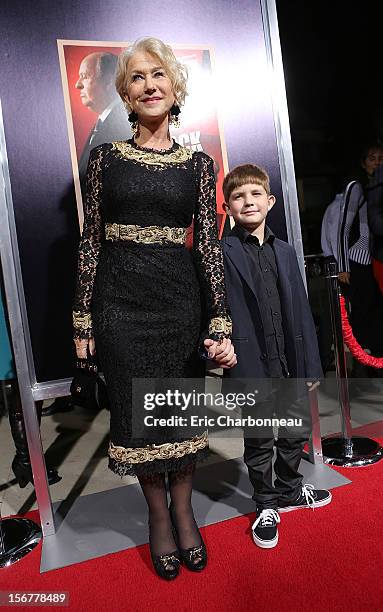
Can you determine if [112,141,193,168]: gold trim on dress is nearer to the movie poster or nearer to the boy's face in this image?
the boy's face

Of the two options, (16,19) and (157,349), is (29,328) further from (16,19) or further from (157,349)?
(16,19)

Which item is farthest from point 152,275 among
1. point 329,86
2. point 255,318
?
point 329,86

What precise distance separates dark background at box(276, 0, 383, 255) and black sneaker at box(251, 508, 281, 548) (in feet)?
15.3

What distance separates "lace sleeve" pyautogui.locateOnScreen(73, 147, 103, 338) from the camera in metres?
1.99

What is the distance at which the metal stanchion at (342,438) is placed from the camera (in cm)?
292

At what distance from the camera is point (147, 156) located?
6.51 feet

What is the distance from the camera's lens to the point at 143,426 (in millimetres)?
2043

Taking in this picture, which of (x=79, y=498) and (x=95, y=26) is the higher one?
(x=95, y=26)

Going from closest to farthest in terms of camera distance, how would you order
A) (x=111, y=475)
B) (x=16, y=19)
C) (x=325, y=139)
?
(x=16, y=19) → (x=111, y=475) → (x=325, y=139)

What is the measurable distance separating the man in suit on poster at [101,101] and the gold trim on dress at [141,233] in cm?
54

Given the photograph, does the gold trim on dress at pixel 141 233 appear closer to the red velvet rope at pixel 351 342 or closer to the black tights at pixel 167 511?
the black tights at pixel 167 511

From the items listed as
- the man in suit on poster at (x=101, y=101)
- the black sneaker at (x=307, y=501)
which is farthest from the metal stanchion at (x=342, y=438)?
the man in suit on poster at (x=101, y=101)

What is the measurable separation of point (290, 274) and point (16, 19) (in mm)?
1595

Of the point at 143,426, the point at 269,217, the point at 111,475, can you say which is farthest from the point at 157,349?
the point at 111,475
